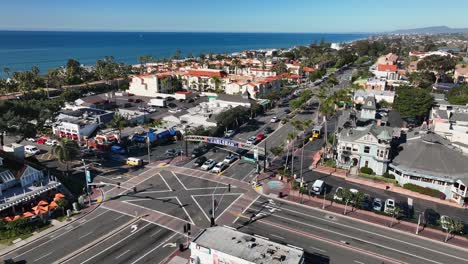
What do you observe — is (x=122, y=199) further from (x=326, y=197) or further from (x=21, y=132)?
(x=326, y=197)

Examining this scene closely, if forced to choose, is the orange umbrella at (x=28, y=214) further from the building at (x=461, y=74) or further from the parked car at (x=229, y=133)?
the building at (x=461, y=74)

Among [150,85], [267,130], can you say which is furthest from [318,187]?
[150,85]

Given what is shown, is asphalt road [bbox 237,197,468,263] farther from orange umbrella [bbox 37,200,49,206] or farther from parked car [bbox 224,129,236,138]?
parked car [bbox 224,129,236,138]

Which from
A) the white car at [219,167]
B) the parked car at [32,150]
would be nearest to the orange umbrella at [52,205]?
the white car at [219,167]

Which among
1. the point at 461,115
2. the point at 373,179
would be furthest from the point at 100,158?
the point at 461,115

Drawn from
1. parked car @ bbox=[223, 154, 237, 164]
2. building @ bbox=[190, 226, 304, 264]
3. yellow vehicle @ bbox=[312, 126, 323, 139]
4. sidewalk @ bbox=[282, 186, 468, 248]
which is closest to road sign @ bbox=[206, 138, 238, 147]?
parked car @ bbox=[223, 154, 237, 164]
